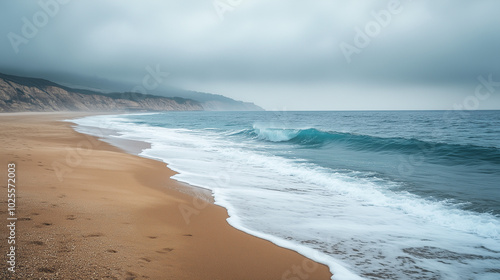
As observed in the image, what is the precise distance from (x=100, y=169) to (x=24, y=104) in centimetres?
13809

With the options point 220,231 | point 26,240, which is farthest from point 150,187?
point 26,240

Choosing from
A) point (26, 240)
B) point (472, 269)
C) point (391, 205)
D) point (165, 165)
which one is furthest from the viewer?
point (165, 165)

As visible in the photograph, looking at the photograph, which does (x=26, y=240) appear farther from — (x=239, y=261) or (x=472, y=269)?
(x=472, y=269)

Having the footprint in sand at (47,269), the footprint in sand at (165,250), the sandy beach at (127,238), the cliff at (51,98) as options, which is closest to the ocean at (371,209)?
the sandy beach at (127,238)

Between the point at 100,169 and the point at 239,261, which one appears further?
the point at 100,169

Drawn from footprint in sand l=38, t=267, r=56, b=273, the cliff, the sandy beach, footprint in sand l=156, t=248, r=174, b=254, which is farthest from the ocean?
the cliff

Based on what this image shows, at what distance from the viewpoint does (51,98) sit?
133625mm

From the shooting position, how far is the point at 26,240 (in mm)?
3074

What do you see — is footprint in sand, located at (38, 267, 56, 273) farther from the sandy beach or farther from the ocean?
the ocean

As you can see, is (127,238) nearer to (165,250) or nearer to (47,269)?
(165,250)

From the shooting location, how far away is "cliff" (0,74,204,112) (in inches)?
4328

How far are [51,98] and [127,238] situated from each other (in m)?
164

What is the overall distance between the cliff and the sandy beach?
128990mm

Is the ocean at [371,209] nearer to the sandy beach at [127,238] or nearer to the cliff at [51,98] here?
the sandy beach at [127,238]
